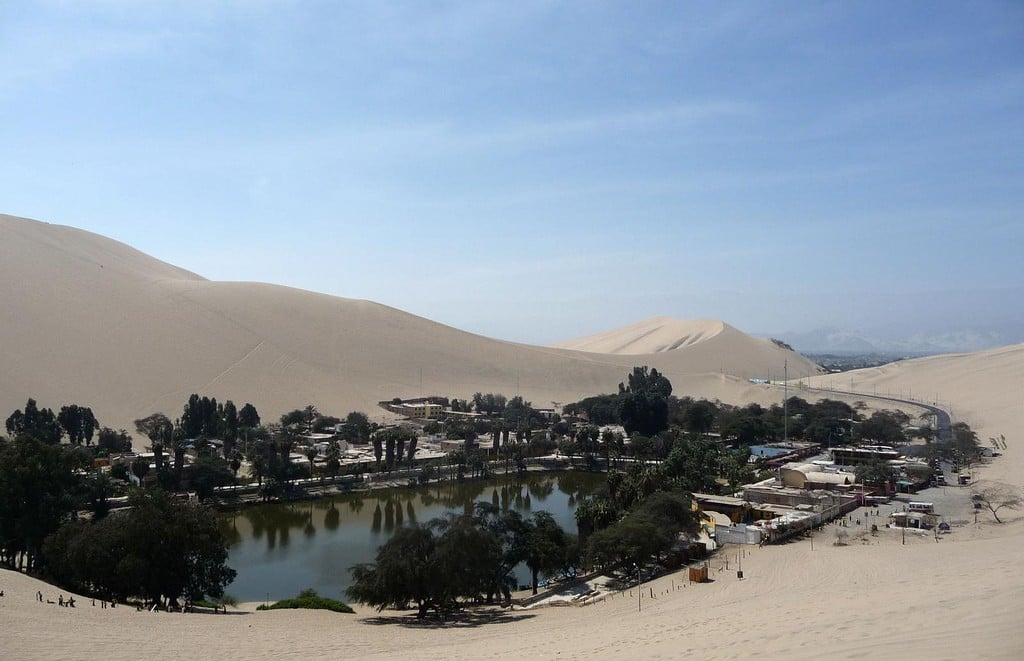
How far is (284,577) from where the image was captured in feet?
80.0

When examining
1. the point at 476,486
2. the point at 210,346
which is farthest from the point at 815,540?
the point at 210,346

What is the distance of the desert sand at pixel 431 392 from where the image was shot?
1053cm

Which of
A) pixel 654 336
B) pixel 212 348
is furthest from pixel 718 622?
pixel 654 336

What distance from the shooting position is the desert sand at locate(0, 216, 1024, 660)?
34.6 feet

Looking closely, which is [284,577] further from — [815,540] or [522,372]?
[522,372]

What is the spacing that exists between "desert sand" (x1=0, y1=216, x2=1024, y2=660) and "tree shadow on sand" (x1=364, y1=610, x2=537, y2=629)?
0.13m

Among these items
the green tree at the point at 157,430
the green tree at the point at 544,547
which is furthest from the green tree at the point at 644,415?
the green tree at the point at 544,547

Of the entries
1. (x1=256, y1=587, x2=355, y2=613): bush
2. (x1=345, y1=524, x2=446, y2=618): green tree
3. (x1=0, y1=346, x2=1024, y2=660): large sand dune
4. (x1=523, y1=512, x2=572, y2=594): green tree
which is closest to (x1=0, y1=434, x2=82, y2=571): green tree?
(x1=0, y1=346, x2=1024, y2=660): large sand dune

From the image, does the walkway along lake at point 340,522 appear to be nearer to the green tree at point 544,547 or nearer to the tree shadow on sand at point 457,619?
the green tree at point 544,547

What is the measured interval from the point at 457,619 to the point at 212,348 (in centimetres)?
5836

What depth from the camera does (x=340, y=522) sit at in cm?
3309

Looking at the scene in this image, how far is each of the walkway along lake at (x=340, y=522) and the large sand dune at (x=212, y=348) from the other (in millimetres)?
24182

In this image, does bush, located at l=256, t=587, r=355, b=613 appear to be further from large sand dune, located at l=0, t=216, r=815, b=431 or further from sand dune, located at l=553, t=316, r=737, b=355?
sand dune, located at l=553, t=316, r=737, b=355

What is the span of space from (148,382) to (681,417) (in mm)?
42621
